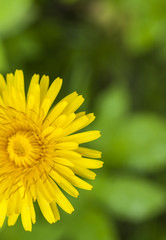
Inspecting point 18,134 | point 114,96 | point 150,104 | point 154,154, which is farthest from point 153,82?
point 18,134

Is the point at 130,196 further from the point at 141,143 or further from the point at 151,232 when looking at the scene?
the point at 151,232

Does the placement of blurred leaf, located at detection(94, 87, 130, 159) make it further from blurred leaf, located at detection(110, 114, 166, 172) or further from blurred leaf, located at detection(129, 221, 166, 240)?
blurred leaf, located at detection(129, 221, 166, 240)

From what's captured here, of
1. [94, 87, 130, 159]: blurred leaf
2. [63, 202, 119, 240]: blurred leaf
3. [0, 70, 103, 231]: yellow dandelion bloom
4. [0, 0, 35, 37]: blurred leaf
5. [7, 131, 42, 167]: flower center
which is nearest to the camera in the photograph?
[0, 70, 103, 231]: yellow dandelion bloom

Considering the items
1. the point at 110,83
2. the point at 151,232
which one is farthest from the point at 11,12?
the point at 151,232

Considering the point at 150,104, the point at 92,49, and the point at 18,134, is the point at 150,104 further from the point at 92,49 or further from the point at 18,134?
the point at 18,134

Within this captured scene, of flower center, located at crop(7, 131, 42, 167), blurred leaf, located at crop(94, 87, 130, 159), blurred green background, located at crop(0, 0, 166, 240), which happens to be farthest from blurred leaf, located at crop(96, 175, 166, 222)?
flower center, located at crop(7, 131, 42, 167)

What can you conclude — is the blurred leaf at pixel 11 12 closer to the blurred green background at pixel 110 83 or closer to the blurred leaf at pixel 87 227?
the blurred green background at pixel 110 83
